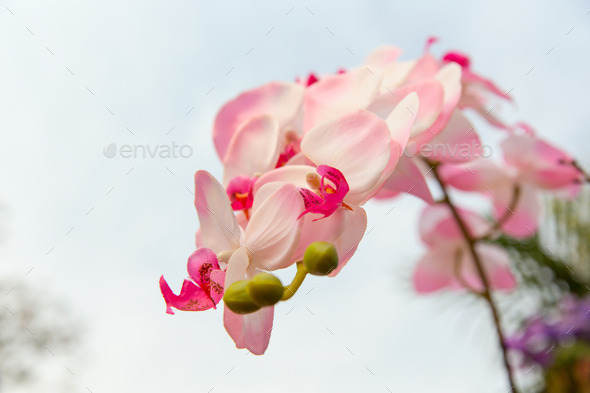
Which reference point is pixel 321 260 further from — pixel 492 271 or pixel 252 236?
pixel 492 271

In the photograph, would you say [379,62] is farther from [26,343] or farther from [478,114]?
[26,343]

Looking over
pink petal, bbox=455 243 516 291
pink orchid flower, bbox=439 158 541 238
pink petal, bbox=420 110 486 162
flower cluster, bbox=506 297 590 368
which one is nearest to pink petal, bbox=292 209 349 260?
pink petal, bbox=420 110 486 162

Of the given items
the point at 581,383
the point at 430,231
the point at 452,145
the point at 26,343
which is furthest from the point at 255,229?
the point at 26,343

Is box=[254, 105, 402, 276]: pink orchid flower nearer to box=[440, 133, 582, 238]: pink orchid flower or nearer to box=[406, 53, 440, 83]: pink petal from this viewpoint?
box=[406, 53, 440, 83]: pink petal

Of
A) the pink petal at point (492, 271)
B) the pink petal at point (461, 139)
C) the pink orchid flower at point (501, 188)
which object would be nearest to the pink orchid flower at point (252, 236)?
the pink petal at point (461, 139)

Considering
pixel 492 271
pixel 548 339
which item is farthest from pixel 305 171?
pixel 548 339

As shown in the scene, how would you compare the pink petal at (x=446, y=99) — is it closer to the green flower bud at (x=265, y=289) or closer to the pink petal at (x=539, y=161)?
the green flower bud at (x=265, y=289)
